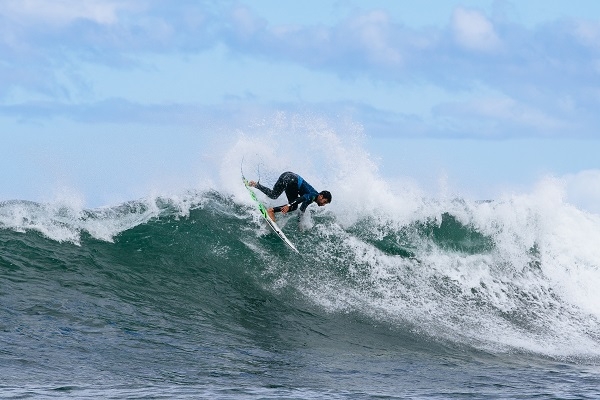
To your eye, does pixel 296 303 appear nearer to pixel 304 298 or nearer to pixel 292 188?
pixel 304 298

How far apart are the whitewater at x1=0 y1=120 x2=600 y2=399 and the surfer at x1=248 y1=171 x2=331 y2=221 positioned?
563 mm

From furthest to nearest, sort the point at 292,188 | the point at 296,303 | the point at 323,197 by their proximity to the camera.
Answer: the point at 292,188, the point at 323,197, the point at 296,303

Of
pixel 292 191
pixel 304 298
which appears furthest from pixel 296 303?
pixel 292 191

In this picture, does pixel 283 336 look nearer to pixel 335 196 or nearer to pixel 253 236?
pixel 253 236

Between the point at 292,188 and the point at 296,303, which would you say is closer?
the point at 296,303

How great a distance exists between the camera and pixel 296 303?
11469mm

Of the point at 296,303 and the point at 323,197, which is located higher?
the point at 323,197

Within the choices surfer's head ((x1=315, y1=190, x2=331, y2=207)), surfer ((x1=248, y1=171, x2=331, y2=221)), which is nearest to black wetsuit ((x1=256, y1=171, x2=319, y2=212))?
surfer ((x1=248, y1=171, x2=331, y2=221))

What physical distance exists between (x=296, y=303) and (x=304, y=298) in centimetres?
24

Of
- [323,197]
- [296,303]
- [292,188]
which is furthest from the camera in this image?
[292,188]

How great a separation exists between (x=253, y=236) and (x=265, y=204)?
1444mm

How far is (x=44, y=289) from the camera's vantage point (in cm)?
1064

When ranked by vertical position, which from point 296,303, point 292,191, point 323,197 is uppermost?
point 292,191

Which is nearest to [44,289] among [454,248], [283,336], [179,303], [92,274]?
[92,274]
